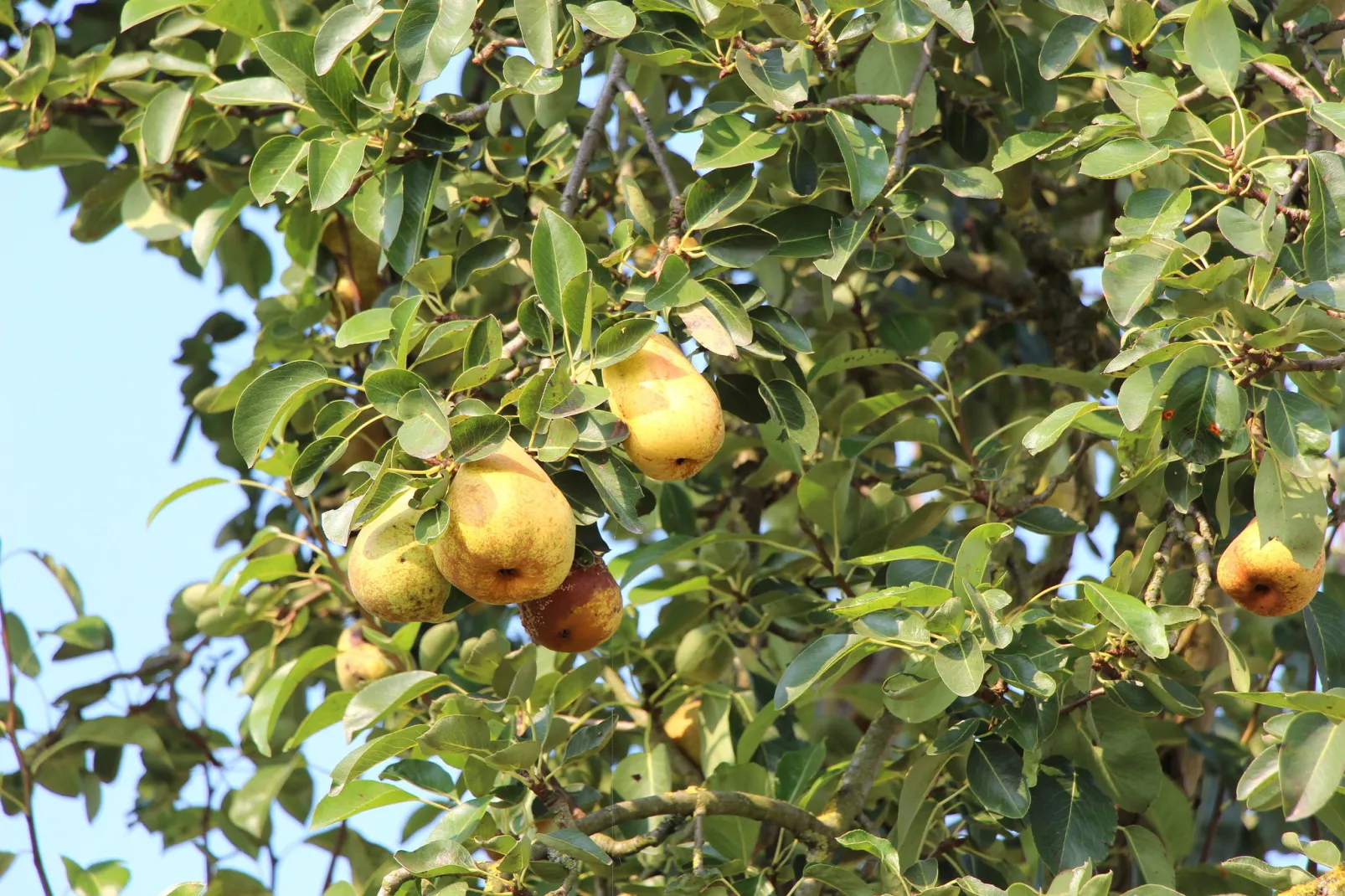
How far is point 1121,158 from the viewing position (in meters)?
1.73

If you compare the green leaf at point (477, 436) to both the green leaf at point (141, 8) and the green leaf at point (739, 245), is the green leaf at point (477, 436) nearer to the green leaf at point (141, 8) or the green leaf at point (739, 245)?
the green leaf at point (739, 245)

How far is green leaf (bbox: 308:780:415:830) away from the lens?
1.79 m

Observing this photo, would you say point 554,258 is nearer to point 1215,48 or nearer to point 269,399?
point 269,399

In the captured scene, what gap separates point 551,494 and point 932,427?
935 mm

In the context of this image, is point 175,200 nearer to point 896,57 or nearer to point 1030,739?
point 896,57

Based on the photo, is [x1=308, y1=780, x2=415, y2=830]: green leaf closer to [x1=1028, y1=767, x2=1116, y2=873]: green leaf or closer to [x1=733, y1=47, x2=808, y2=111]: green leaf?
[x1=1028, y1=767, x2=1116, y2=873]: green leaf

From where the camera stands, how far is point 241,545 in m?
3.27

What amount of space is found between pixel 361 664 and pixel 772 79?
1343mm

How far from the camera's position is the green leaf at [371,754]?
1.70 meters

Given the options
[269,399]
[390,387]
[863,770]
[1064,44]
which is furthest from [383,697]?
[1064,44]

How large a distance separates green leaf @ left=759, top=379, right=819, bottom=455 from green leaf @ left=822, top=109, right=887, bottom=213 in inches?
10.1

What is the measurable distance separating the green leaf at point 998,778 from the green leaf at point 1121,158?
29.7 inches

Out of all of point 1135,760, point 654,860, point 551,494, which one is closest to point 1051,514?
point 1135,760

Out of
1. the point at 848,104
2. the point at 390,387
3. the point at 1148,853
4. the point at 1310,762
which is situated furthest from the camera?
the point at 1148,853
